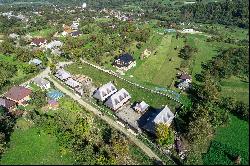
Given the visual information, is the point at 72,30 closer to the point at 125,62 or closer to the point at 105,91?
the point at 125,62

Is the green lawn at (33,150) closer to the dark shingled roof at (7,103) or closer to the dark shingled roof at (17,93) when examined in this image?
the dark shingled roof at (7,103)

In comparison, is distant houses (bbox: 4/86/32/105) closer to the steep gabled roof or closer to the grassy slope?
the steep gabled roof

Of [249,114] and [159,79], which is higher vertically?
[249,114]

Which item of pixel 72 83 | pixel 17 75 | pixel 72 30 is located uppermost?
pixel 72 83

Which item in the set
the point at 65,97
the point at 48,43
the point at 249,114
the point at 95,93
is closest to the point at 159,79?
the point at 95,93

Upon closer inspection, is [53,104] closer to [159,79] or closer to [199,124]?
[159,79]

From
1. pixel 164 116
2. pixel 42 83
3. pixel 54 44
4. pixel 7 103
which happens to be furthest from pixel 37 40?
pixel 164 116
